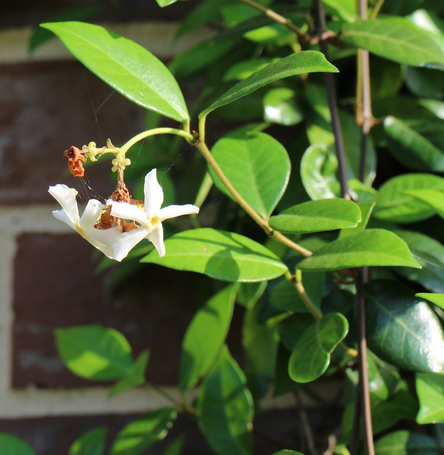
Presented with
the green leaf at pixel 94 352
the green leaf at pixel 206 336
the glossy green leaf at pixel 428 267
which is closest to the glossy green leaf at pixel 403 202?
the glossy green leaf at pixel 428 267

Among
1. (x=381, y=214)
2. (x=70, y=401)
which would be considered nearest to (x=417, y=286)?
(x=381, y=214)

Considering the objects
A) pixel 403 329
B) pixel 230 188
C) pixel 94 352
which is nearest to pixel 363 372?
pixel 403 329

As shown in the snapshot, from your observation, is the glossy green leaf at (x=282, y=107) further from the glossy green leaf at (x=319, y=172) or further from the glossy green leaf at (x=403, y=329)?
the glossy green leaf at (x=403, y=329)

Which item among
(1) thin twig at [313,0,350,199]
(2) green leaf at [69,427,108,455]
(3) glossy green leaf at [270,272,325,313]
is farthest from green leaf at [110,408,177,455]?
(1) thin twig at [313,0,350,199]

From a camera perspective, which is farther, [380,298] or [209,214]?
[209,214]

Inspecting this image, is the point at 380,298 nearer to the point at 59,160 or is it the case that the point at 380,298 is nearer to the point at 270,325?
the point at 270,325

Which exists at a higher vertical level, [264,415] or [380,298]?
[380,298]

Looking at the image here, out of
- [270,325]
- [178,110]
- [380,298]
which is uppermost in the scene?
[178,110]
